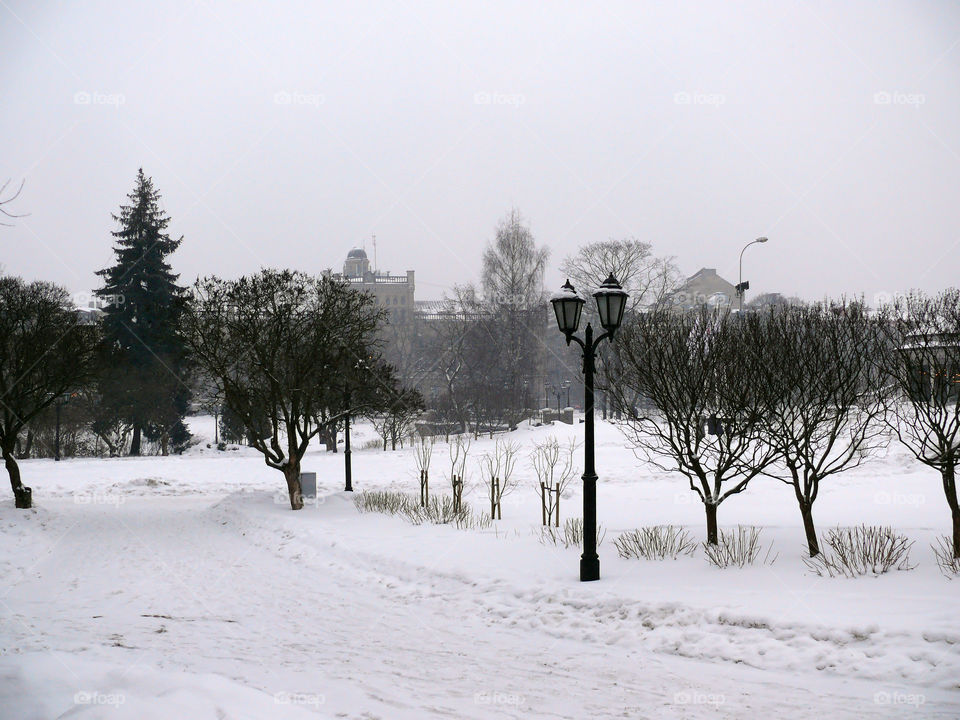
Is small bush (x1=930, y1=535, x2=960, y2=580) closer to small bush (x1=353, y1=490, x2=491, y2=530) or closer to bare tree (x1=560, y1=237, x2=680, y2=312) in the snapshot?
small bush (x1=353, y1=490, x2=491, y2=530)

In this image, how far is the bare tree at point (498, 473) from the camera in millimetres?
16344

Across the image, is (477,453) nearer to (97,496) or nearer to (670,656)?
(97,496)

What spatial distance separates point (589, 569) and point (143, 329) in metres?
36.7

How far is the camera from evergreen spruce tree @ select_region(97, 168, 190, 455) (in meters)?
36.3

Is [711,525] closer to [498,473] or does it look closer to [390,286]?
[498,473]

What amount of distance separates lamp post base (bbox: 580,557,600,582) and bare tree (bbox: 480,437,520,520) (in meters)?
4.54

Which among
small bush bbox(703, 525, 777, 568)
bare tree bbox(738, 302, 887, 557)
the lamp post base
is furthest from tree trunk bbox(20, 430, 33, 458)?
bare tree bbox(738, 302, 887, 557)

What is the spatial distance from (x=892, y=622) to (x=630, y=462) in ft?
67.2

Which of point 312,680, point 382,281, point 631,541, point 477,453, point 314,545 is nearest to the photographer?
point 312,680

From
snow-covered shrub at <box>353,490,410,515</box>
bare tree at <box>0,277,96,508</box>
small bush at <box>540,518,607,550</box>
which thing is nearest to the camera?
small bush at <box>540,518,607,550</box>

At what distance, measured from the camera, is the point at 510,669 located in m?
7.23

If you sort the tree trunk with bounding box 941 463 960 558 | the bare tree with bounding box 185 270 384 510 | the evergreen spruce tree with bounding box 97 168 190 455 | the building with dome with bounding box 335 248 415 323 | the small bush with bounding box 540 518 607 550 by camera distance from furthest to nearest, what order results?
the building with dome with bounding box 335 248 415 323, the evergreen spruce tree with bounding box 97 168 190 455, the bare tree with bounding box 185 270 384 510, the small bush with bounding box 540 518 607 550, the tree trunk with bounding box 941 463 960 558

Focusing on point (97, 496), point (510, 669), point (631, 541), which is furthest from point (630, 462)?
point (510, 669)

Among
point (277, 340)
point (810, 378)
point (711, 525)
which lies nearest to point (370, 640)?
point (711, 525)
